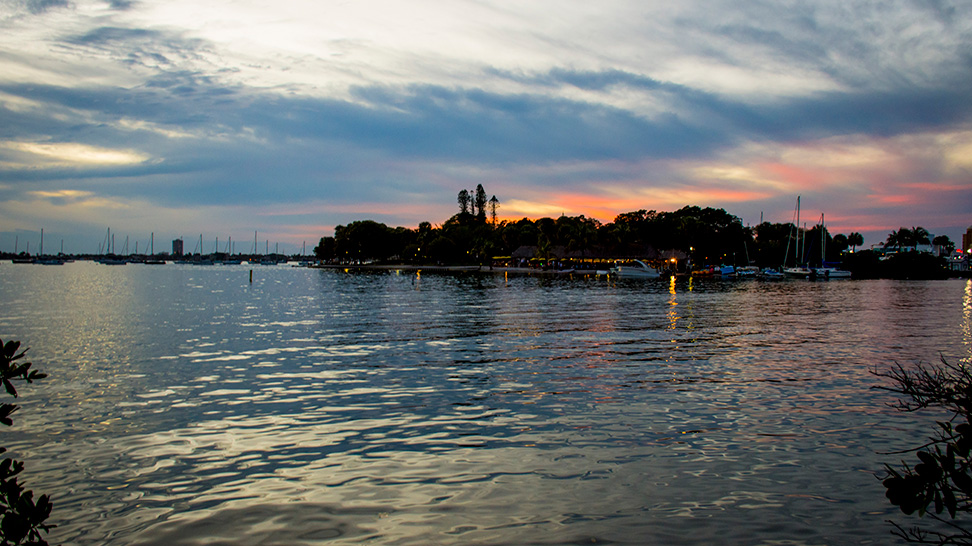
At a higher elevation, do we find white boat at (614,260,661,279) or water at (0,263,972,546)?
white boat at (614,260,661,279)

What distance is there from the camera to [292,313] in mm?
41688

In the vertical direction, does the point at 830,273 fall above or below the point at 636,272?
above

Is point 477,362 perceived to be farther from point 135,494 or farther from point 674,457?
point 135,494

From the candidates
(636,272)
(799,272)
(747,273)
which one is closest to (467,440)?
(636,272)

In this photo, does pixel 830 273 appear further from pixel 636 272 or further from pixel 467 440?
pixel 467 440

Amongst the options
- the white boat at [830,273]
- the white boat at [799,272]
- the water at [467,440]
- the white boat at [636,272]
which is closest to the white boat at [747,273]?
the white boat at [799,272]

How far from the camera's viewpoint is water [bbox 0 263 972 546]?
311 inches

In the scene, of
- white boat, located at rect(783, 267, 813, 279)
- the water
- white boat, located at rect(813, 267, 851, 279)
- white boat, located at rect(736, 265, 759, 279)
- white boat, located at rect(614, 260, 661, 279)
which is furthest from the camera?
white boat, located at rect(736, 265, 759, 279)

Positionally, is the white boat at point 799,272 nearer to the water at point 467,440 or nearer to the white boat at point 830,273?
the white boat at point 830,273

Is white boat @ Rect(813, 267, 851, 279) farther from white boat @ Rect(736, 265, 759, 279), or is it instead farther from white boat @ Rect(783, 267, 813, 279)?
white boat @ Rect(736, 265, 759, 279)

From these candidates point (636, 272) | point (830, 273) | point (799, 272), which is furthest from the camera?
point (799, 272)

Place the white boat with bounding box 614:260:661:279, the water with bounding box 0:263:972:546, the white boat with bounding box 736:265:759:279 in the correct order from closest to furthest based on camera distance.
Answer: the water with bounding box 0:263:972:546 → the white boat with bounding box 614:260:661:279 → the white boat with bounding box 736:265:759:279

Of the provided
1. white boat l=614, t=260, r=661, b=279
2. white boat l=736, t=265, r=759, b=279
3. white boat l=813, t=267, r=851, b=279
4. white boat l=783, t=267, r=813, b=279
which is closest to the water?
white boat l=614, t=260, r=661, b=279

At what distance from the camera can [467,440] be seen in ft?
37.6
